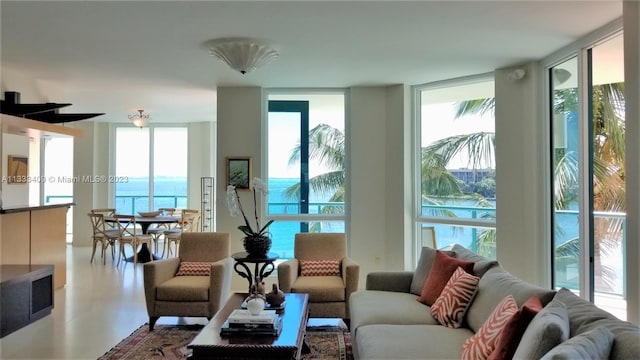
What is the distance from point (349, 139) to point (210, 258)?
2.41 metres

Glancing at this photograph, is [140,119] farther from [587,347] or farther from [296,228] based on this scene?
[587,347]

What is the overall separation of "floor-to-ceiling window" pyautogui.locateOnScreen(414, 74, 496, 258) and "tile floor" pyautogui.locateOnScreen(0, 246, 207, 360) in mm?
3085

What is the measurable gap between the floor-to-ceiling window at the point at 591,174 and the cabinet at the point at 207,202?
6.93 metres

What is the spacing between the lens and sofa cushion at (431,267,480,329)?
2.74 m

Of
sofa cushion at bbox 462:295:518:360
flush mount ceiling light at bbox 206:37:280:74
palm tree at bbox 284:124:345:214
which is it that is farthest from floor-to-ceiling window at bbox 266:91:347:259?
sofa cushion at bbox 462:295:518:360

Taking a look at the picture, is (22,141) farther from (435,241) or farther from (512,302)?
(512,302)

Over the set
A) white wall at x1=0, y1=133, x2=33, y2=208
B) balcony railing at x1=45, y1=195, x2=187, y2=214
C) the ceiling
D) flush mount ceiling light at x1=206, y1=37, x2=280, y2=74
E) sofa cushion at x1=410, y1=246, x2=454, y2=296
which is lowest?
sofa cushion at x1=410, y1=246, x2=454, y2=296

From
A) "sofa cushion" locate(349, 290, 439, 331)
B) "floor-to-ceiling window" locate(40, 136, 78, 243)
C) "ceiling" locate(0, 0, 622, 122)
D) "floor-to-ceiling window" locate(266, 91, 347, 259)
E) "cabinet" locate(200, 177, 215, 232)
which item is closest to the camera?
"sofa cushion" locate(349, 290, 439, 331)

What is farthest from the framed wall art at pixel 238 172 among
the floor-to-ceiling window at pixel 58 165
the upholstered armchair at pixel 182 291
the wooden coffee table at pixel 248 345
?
the floor-to-ceiling window at pixel 58 165

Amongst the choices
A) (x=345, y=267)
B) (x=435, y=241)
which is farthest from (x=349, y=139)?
(x=345, y=267)

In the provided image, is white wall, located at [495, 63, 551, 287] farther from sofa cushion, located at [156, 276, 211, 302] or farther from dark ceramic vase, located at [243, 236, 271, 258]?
sofa cushion, located at [156, 276, 211, 302]

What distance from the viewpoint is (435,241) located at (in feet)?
18.1

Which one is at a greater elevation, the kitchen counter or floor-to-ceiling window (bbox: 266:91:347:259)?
floor-to-ceiling window (bbox: 266:91:347:259)

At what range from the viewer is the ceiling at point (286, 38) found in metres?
3.03
